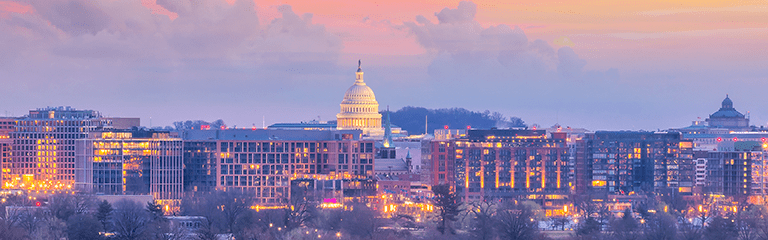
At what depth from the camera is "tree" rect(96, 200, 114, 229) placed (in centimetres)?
16031

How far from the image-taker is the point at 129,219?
15825 centimetres

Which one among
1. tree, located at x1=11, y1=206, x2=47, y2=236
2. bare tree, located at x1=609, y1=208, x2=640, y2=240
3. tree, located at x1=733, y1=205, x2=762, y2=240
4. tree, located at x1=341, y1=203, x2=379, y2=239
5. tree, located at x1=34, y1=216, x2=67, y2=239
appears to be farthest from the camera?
tree, located at x1=341, y1=203, x2=379, y2=239

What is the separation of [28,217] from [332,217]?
97.0 feet

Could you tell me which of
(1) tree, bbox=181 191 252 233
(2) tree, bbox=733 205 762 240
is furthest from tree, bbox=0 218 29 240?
(2) tree, bbox=733 205 762 240

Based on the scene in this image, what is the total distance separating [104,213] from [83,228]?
929cm

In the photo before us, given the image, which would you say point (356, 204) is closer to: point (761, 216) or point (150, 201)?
point (150, 201)

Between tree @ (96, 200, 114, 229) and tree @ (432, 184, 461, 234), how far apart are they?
31.4 metres

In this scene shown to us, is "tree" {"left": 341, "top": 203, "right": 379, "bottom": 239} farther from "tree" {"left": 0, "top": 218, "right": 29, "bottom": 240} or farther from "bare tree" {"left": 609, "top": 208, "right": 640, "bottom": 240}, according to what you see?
"tree" {"left": 0, "top": 218, "right": 29, "bottom": 240}

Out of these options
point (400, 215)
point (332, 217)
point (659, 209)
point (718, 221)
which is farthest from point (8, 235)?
point (659, 209)

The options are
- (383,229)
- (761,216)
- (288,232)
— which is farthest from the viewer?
(761,216)

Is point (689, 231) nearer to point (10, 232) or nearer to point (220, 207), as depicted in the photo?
point (220, 207)

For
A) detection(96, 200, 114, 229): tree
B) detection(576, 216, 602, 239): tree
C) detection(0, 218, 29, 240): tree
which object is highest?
detection(96, 200, 114, 229): tree

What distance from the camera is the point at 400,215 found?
185250 mm

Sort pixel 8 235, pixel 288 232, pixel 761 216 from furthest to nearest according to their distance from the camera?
pixel 761 216
pixel 288 232
pixel 8 235
